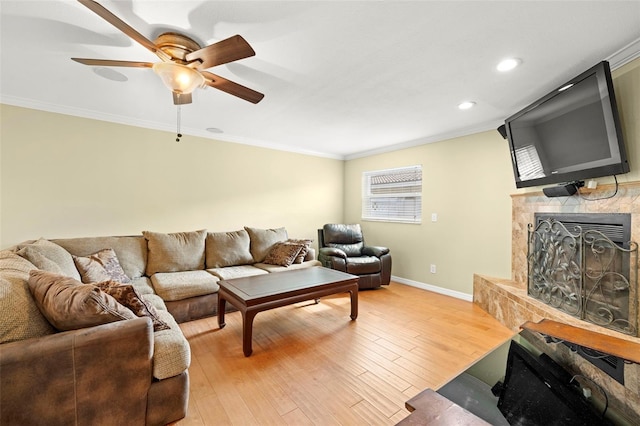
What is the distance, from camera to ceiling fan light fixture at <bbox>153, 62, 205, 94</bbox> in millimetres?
1702

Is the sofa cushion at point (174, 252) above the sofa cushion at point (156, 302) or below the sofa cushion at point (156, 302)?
above

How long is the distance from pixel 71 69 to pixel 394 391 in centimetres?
351

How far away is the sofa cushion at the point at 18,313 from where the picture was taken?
3.77 ft

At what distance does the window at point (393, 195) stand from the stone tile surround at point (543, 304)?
137 cm

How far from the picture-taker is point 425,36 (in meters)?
1.71

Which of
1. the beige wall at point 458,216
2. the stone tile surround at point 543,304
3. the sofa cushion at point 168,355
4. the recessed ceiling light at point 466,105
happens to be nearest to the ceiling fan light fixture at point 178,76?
the sofa cushion at point 168,355

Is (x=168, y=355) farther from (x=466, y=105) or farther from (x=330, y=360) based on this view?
(x=466, y=105)

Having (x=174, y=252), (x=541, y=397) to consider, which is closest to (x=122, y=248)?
(x=174, y=252)

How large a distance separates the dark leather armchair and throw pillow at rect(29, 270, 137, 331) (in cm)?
291

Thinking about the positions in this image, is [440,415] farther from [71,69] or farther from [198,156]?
[198,156]

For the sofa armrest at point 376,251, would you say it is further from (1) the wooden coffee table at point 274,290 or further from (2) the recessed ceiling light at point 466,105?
(2) the recessed ceiling light at point 466,105

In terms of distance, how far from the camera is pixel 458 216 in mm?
3727

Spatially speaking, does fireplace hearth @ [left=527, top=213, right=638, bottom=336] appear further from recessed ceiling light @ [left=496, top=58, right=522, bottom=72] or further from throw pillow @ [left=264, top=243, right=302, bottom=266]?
throw pillow @ [left=264, top=243, right=302, bottom=266]

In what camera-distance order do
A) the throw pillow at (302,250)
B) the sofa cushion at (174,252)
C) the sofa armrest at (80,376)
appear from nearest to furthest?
the sofa armrest at (80,376), the sofa cushion at (174,252), the throw pillow at (302,250)
